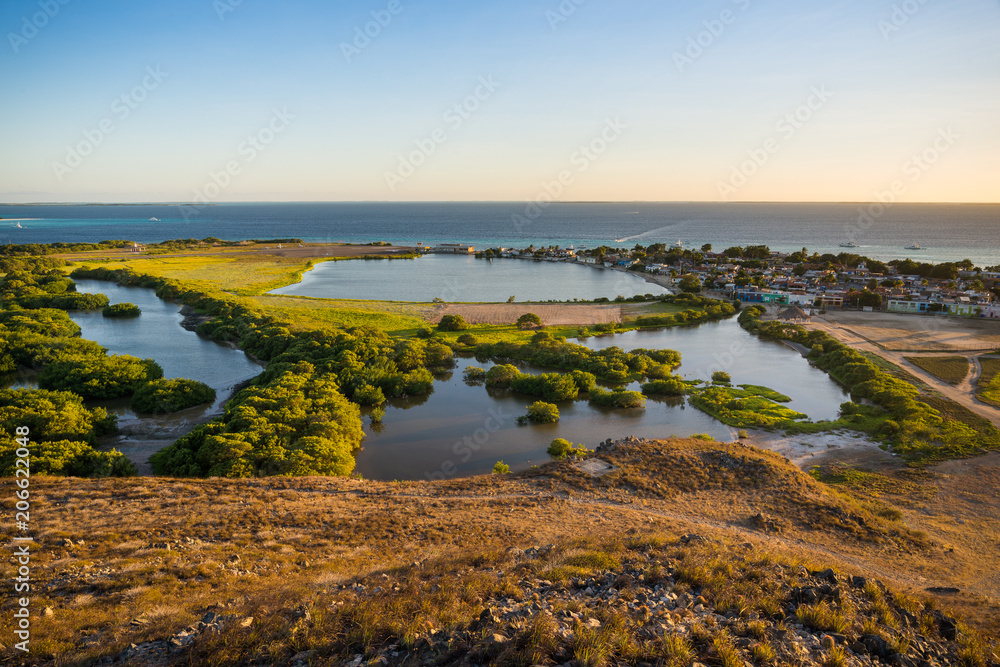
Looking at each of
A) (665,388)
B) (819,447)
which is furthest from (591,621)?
(665,388)

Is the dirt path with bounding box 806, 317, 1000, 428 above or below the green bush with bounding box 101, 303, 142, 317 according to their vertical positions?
above

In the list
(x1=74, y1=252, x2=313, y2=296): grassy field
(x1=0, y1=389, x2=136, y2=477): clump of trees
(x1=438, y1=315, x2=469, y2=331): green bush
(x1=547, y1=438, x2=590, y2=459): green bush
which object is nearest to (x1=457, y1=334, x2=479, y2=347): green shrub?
(x1=438, y1=315, x2=469, y2=331): green bush

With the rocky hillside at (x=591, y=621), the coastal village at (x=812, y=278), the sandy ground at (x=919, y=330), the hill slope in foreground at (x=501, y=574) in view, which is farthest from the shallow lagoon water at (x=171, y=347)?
the coastal village at (x=812, y=278)

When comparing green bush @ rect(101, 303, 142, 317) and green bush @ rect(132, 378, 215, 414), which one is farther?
green bush @ rect(101, 303, 142, 317)

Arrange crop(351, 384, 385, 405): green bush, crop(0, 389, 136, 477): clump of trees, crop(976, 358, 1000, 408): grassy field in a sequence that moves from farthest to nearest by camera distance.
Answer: crop(351, 384, 385, 405): green bush, crop(976, 358, 1000, 408): grassy field, crop(0, 389, 136, 477): clump of trees

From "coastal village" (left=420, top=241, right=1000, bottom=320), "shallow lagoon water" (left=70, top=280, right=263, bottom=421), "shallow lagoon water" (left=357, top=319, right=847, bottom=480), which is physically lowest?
"shallow lagoon water" (left=357, top=319, right=847, bottom=480)

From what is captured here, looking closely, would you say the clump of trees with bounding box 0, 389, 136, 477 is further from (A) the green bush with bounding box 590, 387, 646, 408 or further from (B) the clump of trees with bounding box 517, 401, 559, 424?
(A) the green bush with bounding box 590, 387, 646, 408
